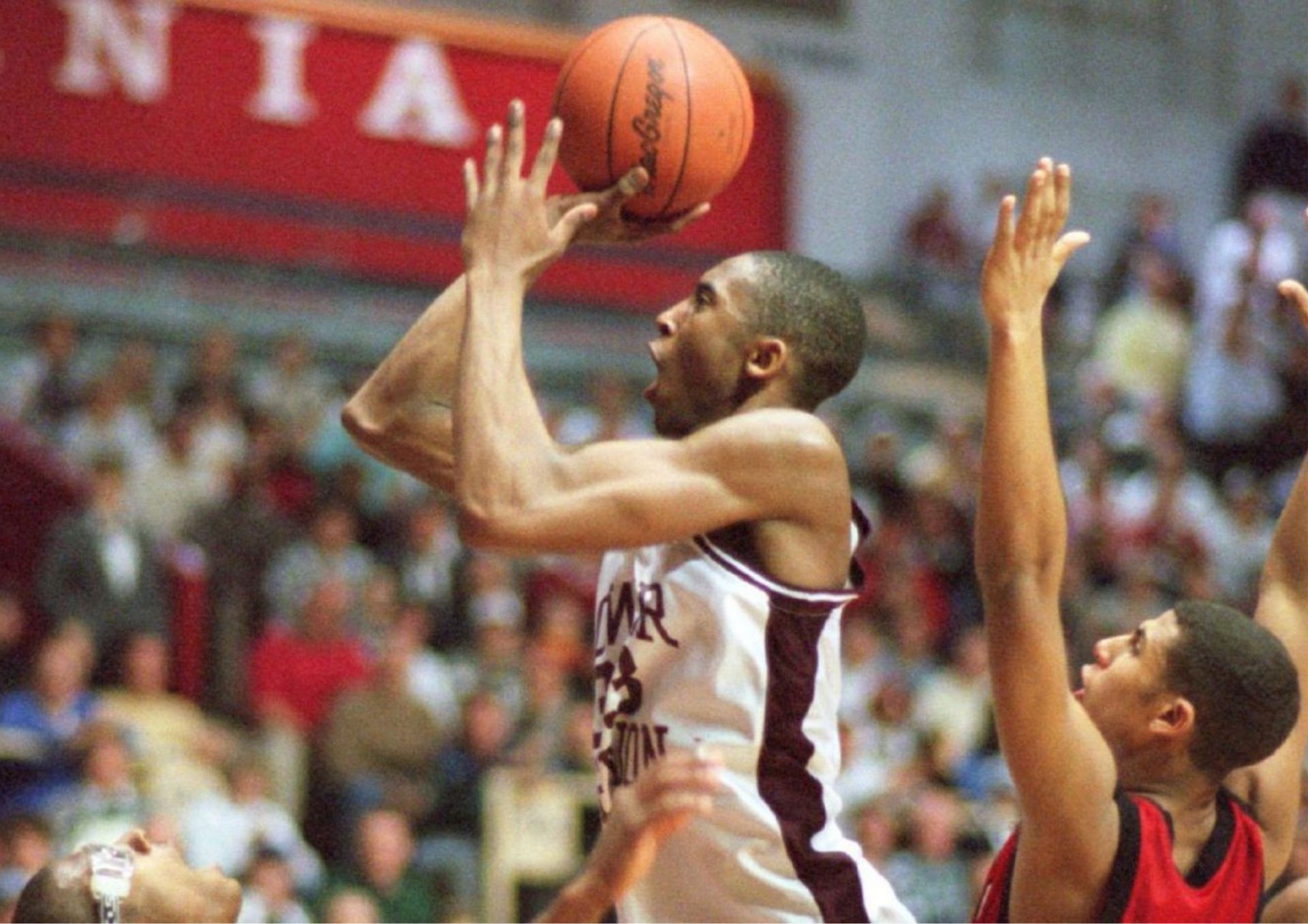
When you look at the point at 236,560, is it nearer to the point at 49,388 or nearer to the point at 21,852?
the point at 49,388

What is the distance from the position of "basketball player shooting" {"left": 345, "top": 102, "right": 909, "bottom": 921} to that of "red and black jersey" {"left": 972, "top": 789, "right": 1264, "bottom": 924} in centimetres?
22

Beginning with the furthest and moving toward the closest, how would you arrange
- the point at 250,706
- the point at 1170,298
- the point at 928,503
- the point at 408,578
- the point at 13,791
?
1. the point at 1170,298
2. the point at 928,503
3. the point at 408,578
4. the point at 250,706
5. the point at 13,791

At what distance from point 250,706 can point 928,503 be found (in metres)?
4.23

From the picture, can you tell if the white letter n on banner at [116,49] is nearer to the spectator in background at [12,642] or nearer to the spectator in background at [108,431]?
the spectator in background at [108,431]

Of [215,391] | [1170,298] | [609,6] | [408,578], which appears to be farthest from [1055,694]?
[609,6]

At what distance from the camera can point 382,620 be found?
9.20 metres

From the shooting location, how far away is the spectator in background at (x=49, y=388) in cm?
1016

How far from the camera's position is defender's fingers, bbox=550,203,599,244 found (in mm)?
3254

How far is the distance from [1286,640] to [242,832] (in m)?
4.88

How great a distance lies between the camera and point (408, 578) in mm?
9750

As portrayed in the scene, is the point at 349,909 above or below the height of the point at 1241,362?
below

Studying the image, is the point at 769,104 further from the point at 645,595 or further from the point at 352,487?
the point at 645,595

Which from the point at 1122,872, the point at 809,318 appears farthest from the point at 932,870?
the point at 809,318

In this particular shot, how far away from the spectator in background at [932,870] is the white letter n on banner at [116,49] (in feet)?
23.1
